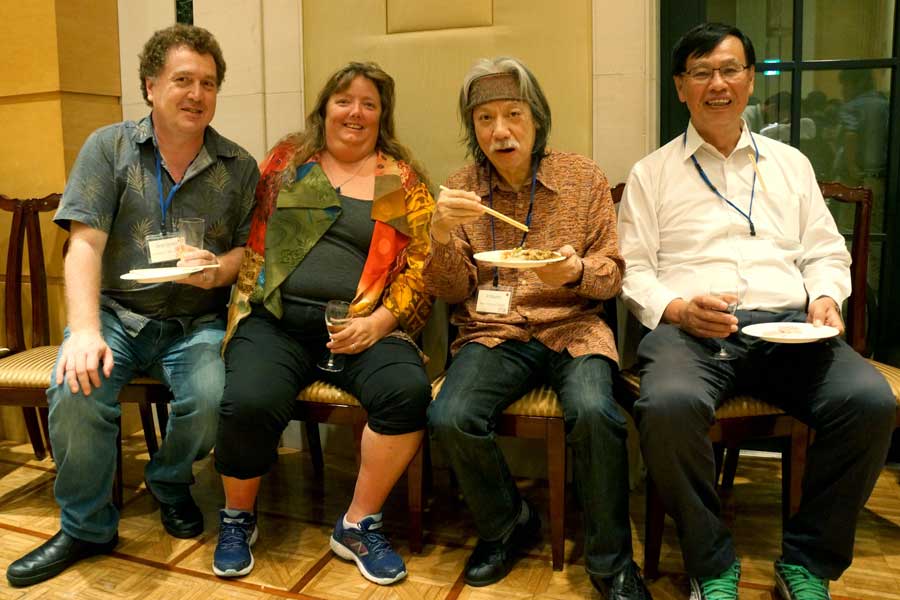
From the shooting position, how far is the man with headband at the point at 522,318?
199 centimetres

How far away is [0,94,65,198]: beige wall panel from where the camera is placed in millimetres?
3105

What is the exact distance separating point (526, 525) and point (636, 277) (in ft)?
2.77

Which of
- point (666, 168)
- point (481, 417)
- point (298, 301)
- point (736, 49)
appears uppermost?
point (736, 49)

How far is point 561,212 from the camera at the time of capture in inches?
89.4

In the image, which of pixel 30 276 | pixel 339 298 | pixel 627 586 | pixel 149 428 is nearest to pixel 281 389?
pixel 339 298

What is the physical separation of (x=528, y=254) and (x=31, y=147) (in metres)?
2.32

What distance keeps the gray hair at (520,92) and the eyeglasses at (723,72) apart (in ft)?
1.52

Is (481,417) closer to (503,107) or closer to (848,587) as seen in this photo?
(503,107)

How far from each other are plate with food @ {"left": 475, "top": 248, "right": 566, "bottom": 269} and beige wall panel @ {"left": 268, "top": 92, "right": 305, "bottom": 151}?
1365mm

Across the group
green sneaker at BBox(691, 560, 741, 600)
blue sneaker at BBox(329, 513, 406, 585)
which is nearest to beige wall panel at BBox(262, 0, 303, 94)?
blue sneaker at BBox(329, 513, 406, 585)

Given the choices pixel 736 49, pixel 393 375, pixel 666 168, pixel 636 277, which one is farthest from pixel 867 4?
pixel 393 375

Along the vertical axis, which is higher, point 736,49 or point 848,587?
point 736,49

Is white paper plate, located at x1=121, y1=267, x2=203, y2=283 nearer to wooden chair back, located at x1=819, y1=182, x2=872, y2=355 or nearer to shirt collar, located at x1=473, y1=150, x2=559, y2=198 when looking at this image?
shirt collar, located at x1=473, y1=150, x2=559, y2=198

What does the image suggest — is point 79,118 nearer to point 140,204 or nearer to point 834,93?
point 140,204
